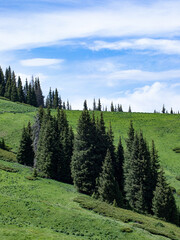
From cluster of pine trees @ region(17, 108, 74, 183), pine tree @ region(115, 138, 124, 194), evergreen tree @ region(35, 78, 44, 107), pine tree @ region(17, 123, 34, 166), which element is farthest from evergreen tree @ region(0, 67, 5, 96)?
pine tree @ region(115, 138, 124, 194)

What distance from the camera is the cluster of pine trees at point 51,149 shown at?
55844mm

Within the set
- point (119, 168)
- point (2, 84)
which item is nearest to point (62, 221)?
point (119, 168)

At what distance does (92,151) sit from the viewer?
50.0m

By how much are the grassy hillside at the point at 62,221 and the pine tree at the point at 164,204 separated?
881 cm

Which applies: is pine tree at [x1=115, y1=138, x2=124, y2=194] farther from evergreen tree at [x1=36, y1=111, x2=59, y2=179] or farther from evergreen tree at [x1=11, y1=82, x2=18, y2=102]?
evergreen tree at [x1=11, y1=82, x2=18, y2=102]

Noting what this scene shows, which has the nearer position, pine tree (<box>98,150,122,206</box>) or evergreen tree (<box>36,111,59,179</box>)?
pine tree (<box>98,150,122,206</box>)

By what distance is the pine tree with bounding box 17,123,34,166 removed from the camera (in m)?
62.6

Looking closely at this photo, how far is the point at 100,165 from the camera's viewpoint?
4962 centimetres

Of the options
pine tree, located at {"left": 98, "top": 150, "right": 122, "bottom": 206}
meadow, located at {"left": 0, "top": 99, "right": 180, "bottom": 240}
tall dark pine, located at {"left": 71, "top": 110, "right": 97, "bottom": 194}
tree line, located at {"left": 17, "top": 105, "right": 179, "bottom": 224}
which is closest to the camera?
meadow, located at {"left": 0, "top": 99, "right": 180, "bottom": 240}

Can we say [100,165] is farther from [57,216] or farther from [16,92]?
[16,92]

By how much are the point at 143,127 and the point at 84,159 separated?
202 feet

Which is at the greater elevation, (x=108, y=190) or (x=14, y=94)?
(x=14, y=94)

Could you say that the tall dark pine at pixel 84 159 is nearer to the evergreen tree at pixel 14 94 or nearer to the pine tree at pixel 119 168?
the pine tree at pixel 119 168

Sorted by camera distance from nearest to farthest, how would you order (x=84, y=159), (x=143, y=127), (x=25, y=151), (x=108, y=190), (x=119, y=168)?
(x=108, y=190)
(x=84, y=159)
(x=119, y=168)
(x=25, y=151)
(x=143, y=127)
